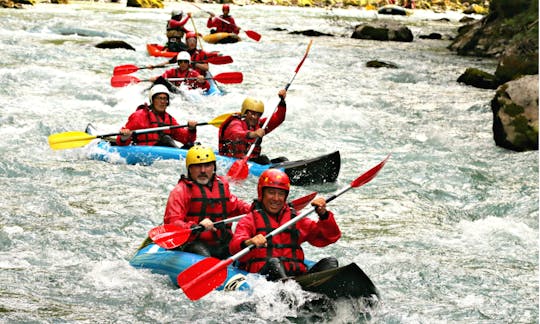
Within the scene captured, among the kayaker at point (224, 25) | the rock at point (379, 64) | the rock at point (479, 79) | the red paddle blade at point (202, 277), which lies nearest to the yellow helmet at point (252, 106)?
the red paddle blade at point (202, 277)

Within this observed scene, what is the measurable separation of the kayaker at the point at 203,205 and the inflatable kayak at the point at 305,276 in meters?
0.17

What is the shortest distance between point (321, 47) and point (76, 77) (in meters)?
9.28

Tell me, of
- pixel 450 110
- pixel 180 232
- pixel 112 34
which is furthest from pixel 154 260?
pixel 112 34

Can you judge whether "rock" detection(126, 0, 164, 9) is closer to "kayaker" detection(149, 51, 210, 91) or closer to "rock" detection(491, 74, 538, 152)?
"kayaker" detection(149, 51, 210, 91)

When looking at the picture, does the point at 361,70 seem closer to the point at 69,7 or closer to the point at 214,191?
the point at 214,191

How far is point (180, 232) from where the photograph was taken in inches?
215

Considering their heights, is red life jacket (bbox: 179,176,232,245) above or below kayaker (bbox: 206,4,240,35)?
above

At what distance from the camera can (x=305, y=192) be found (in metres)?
8.77

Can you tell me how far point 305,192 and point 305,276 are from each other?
3843mm

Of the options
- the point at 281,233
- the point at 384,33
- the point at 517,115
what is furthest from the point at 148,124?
the point at 384,33

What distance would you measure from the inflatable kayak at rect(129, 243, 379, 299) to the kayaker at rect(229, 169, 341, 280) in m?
0.15

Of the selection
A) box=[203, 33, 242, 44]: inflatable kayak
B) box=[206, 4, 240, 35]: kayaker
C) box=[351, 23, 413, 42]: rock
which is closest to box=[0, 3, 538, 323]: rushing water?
box=[203, 33, 242, 44]: inflatable kayak

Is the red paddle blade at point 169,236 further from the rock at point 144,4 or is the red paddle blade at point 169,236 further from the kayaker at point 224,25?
the rock at point 144,4

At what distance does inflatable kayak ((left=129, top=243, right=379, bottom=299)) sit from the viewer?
4883 mm
